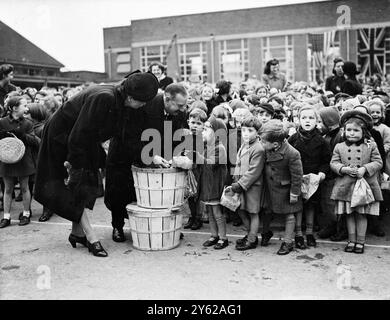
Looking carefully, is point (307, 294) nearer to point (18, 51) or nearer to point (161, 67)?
point (161, 67)

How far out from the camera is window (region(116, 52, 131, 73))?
42.0 metres

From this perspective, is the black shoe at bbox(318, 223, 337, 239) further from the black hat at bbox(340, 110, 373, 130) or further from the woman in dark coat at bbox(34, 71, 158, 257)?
the woman in dark coat at bbox(34, 71, 158, 257)

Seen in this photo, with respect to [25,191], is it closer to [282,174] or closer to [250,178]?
[250,178]

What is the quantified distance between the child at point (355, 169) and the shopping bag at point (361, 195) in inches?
2.8

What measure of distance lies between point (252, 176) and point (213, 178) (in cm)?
49

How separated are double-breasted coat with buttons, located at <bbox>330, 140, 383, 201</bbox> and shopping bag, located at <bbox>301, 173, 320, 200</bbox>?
0.24 metres

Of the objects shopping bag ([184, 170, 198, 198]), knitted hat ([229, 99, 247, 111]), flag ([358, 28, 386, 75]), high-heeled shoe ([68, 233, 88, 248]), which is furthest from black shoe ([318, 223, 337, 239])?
flag ([358, 28, 386, 75])

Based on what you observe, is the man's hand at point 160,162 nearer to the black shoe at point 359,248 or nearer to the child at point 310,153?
the child at point 310,153

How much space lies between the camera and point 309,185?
197 inches

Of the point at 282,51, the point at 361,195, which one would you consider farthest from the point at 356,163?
the point at 282,51

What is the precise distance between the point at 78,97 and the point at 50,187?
1.11 m

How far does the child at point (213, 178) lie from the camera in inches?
204

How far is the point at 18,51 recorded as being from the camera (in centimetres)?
2852
